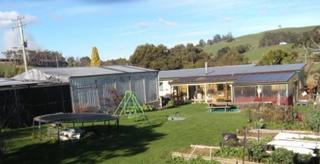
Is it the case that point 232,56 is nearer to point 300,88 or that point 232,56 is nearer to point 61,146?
point 300,88

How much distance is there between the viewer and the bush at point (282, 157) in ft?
36.4

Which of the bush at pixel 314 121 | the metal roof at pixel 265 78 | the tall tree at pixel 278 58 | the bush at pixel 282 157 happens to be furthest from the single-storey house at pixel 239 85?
the bush at pixel 282 157

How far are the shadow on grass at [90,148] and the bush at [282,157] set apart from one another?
5.66 meters

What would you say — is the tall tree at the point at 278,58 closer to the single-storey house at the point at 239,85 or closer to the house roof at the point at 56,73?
Result: the single-storey house at the point at 239,85

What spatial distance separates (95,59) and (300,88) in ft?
99.2

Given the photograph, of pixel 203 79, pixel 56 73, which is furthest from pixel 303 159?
pixel 203 79

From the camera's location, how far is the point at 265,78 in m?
29.7

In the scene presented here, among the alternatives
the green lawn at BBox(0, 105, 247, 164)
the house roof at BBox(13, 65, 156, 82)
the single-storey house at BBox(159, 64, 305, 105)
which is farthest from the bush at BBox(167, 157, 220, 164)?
the single-storey house at BBox(159, 64, 305, 105)

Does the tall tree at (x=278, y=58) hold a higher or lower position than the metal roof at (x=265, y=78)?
higher

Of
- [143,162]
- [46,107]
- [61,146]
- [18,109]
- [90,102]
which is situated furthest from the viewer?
[90,102]

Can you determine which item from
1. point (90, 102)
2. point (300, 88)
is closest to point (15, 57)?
point (90, 102)

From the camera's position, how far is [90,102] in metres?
28.0

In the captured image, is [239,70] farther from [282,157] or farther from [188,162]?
[282,157]

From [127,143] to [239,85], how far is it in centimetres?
1526
